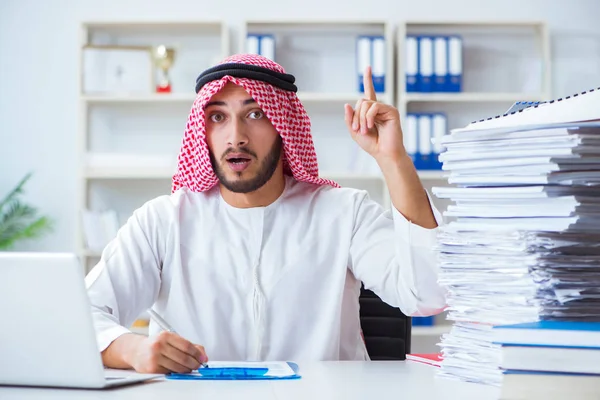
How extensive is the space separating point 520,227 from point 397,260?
0.75 m

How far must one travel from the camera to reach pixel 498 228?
42.9 inches

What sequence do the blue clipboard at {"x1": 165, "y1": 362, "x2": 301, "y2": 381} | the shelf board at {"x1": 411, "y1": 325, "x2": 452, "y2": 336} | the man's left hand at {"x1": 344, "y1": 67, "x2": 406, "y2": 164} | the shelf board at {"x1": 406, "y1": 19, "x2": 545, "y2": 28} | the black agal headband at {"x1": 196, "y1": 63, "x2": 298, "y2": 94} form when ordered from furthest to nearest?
1. the shelf board at {"x1": 406, "y1": 19, "x2": 545, "y2": 28}
2. the shelf board at {"x1": 411, "y1": 325, "x2": 452, "y2": 336}
3. the black agal headband at {"x1": 196, "y1": 63, "x2": 298, "y2": 94}
4. the man's left hand at {"x1": 344, "y1": 67, "x2": 406, "y2": 164}
5. the blue clipboard at {"x1": 165, "y1": 362, "x2": 301, "y2": 381}

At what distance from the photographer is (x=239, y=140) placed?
1997 mm

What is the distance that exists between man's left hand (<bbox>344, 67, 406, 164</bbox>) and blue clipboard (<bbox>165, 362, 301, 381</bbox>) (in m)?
0.54

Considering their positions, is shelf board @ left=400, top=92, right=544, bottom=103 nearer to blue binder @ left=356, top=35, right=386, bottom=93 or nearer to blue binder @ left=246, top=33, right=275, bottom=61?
blue binder @ left=356, top=35, right=386, bottom=93

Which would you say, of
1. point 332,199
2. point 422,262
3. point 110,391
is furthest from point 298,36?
point 110,391

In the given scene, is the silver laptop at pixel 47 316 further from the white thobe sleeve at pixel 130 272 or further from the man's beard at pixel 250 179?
the man's beard at pixel 250 179

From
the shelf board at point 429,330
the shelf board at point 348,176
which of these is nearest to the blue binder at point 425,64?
the shelf board at point 348,176

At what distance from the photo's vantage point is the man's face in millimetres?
2002

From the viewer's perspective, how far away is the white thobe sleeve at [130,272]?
1.84m

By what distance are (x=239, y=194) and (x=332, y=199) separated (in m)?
0.24

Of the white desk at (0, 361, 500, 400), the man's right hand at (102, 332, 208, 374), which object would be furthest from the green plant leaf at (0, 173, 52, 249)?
the white desk at (0, 361, 500, 400)

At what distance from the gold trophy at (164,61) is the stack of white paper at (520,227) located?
347cm

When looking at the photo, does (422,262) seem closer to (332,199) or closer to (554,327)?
(332,199)
